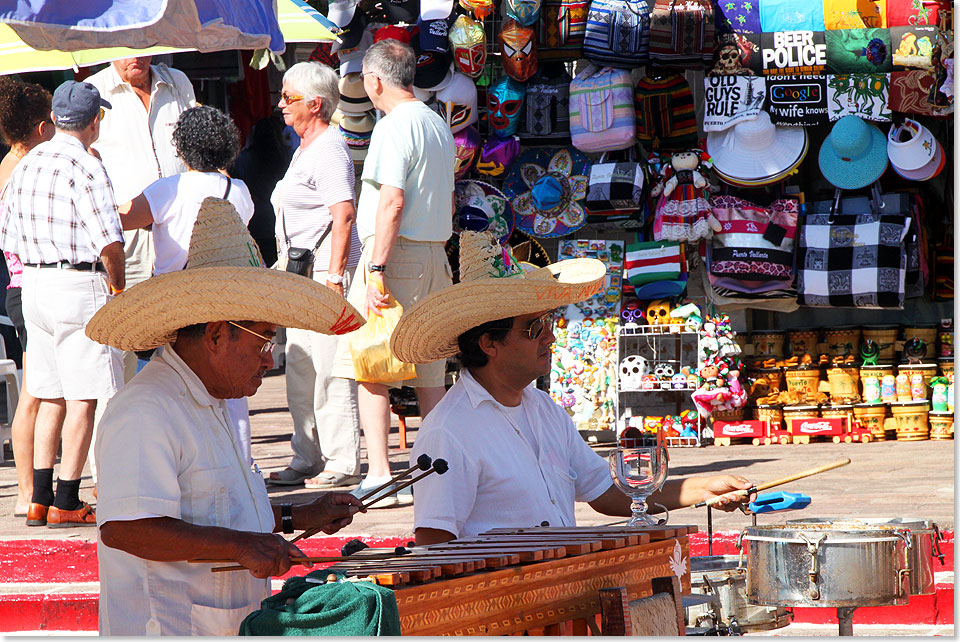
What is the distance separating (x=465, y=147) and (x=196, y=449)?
5.52 metres

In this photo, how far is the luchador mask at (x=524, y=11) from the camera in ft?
26.2

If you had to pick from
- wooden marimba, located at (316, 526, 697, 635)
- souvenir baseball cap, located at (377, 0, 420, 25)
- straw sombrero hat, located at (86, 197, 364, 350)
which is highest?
souvenir baseball cap, located at (377, 0, 420, 25)

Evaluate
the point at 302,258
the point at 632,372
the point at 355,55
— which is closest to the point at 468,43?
the point at 355,55

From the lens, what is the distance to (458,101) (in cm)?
816

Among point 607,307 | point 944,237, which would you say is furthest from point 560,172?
point 944,237

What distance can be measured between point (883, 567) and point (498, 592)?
1219 mm

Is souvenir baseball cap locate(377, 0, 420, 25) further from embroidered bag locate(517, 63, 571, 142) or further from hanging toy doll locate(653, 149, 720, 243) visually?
hanging toy doll locate(653, 149, 720, 243)

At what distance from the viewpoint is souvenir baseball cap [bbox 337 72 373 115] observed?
803 centimetres

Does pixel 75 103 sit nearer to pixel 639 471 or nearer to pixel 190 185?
pixel 190 185

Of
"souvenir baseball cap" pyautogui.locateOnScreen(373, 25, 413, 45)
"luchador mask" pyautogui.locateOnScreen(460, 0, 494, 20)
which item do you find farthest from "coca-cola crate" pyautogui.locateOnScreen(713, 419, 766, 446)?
"souvenir baseball cap" pyautogui.locateOnScreen(373, 25, 413, 45)

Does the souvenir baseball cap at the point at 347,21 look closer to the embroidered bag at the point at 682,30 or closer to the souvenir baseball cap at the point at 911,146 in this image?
the embroidered bag at the point at 682,30

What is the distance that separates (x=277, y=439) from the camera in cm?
904

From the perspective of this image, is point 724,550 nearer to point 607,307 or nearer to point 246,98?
point 607,307

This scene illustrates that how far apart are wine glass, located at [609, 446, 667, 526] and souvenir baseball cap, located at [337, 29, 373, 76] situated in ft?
16.9
